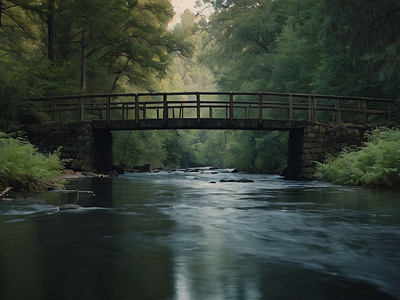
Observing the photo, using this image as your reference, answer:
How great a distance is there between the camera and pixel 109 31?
32219 mm

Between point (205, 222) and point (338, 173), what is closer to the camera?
point (205, 222)

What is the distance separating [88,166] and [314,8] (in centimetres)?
1604

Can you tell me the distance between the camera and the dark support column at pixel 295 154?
24.9 m

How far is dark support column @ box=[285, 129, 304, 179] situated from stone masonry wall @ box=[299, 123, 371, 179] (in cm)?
37

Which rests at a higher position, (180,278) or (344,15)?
(344,15)

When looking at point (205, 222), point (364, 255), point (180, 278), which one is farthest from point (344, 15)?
point (180, 278)

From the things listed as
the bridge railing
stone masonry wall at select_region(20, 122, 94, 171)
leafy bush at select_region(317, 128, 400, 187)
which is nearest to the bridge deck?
the bridge railing

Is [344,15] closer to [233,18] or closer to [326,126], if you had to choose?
[326,126]

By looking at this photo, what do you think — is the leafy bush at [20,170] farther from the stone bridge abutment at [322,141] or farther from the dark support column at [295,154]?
the dark support column at [295,154]

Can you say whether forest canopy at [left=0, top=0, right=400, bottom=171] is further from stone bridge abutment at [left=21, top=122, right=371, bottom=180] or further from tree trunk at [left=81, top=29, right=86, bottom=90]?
stone bridge abutment at [left=21, top=122, right=371, bottom=180]

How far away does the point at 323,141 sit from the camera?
24562mm

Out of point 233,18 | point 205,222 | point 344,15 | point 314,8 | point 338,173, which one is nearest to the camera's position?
point 205,222

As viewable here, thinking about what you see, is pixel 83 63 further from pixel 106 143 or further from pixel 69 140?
pixel 69 140

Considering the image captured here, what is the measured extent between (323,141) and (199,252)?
1960 centimetres
